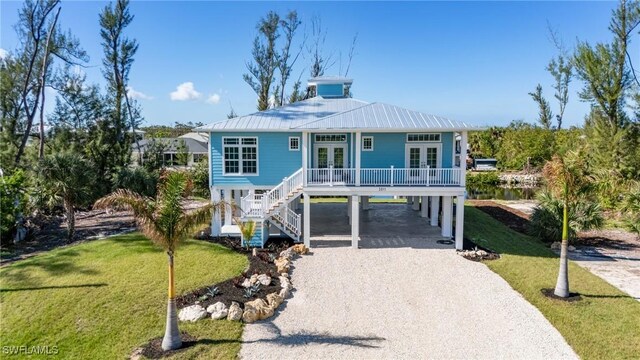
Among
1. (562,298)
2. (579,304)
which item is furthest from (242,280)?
(579,304)

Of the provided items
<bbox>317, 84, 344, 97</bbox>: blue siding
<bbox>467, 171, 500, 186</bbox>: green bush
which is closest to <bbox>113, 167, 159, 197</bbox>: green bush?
<bbox>317, 84, 344, 97</bbox>: blue siding

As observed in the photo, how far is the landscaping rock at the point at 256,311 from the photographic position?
9297mm

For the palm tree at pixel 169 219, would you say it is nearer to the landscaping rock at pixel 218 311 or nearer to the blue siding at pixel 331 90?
the landscaping rock at pixel 218 311

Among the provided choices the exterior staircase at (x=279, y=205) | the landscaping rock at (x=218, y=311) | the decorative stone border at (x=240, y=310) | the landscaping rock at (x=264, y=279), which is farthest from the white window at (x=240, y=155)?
the landscaping rock at (x=218, y=311)

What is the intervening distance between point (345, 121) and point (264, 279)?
723 centimetres

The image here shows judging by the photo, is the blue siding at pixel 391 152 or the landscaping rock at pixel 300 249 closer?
the landscaping rock at pixel 300 249

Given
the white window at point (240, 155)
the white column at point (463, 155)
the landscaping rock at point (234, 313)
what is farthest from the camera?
the white window at point (240, 155)

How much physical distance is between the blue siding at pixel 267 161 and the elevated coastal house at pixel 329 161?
0.14 feet

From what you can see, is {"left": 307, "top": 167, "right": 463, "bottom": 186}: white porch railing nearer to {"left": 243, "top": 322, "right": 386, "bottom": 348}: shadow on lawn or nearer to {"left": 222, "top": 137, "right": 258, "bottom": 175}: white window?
{"left": 222, "top": 137, "right": 258, "bottom": 175}: white window

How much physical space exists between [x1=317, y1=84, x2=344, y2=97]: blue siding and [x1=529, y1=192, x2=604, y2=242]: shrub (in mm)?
11119

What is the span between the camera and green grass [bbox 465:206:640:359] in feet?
27.0

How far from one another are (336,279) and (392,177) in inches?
201

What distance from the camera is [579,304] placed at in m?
10.1

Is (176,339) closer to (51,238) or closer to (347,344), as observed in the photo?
(347,344)
